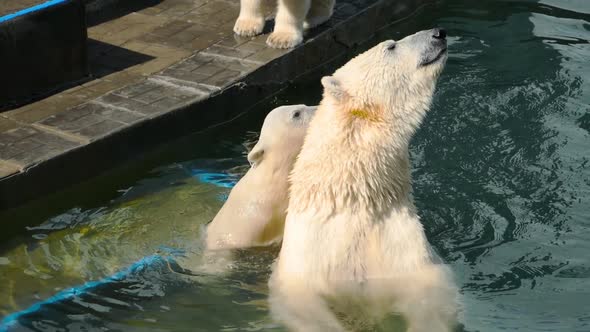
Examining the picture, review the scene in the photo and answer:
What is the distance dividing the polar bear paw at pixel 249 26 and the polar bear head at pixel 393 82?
3.87 metres

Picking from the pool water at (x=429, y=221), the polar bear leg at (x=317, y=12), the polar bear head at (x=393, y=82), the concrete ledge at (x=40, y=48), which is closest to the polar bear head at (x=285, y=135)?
the pool water at (x=429, y=221)

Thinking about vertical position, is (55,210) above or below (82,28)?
below

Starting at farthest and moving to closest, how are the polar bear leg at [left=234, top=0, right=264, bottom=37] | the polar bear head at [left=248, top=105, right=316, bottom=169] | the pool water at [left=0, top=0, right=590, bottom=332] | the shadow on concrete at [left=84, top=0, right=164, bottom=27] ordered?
the shadow on concrete at [left=84, top=0, right=164, bottom=27]
the polar bear leg at [left=234, top=0, right=264, bottom=37]
the polar bear head at [left=248, top=105, right=316, bottom=169]
the pool water at [left=0, top=0, right=590, bottom=332]

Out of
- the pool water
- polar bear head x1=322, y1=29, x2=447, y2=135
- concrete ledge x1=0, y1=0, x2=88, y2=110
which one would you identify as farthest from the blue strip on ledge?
polar bear head x1=322, y1=29, x2=447, y2=135

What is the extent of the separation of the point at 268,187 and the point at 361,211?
1041 millimetres

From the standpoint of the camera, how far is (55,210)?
22.1 feet

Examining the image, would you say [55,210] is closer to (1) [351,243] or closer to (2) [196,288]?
(2) [196,288]

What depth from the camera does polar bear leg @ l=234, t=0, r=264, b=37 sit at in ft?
29.2

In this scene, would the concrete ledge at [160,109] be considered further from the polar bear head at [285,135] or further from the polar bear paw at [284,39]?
the polar bear head at [285,135]

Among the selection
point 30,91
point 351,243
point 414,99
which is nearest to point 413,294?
point 351,243

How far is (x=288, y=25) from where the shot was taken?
866 centimetres

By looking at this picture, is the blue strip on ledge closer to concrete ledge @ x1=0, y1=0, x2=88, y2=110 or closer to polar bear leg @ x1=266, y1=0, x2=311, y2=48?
concrete ledge @ x1=0, y1=0, x2=88, y2=110

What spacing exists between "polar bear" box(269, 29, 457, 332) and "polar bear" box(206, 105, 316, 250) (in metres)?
0.76

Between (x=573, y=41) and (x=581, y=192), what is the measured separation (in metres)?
3.13
